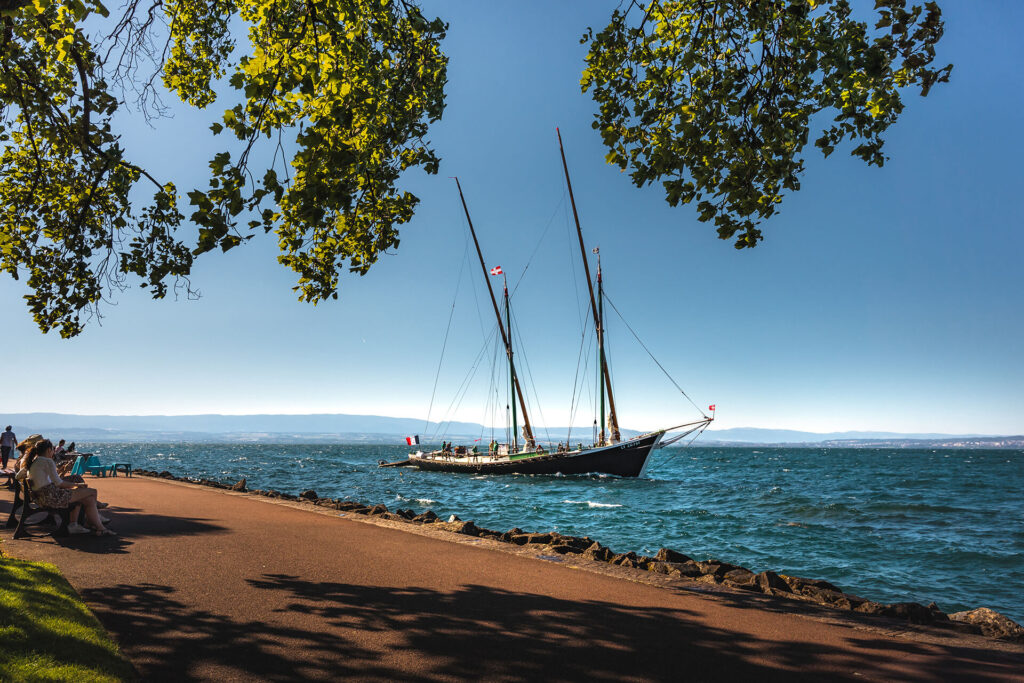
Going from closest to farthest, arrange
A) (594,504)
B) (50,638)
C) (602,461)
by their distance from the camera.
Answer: (50,638)
(594,504)
(602,461)

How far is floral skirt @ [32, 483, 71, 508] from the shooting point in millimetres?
8031

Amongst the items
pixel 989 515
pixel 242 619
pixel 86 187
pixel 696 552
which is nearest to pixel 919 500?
pixel 989 515

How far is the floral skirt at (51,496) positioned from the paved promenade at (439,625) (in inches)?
21.8

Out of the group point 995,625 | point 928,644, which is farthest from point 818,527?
point 928,644

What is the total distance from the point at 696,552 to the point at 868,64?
13.9 meters

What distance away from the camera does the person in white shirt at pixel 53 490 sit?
26.3 feet

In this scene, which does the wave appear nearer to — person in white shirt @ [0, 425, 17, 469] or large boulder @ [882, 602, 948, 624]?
large boulder @ [882, 602, 948, 624]

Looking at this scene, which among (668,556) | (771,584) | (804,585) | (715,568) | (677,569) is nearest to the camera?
(771,584)

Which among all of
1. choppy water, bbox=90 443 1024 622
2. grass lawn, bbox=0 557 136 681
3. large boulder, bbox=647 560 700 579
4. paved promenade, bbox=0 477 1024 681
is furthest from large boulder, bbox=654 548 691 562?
grass lawn, bbox=0 557 136 681

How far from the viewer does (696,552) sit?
51.2 ft

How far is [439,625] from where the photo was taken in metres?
5.21

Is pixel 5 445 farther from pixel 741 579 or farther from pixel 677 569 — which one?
pixel 741 579

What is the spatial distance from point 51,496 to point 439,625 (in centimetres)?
689

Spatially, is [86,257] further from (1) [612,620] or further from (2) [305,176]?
(1) [612,620]
